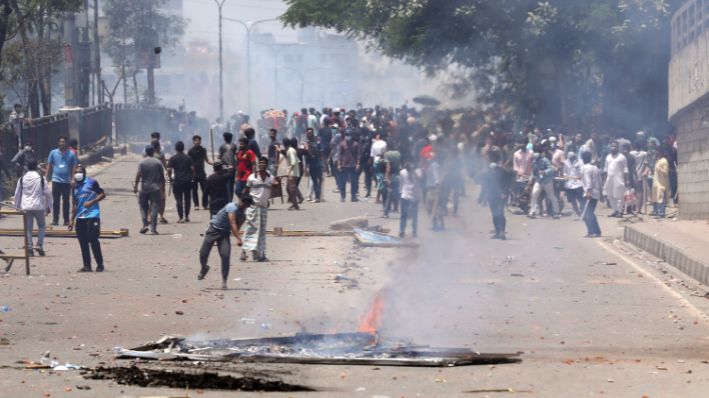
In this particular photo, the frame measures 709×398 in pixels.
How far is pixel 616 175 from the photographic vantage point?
22.9 metres

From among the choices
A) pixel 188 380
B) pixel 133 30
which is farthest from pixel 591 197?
pixel 133 30

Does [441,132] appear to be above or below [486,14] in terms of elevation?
below

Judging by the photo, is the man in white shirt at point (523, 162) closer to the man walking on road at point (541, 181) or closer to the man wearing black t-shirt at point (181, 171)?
the man walking on road at point (541, 181)

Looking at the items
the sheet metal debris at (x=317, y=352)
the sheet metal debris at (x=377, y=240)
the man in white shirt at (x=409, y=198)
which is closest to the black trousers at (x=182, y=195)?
the sheet metal debris at (x=377, y=240)

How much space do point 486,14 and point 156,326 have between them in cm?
1049

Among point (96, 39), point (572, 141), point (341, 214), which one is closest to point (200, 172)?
point (341, 214)

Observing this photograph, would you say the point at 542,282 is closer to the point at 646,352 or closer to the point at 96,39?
the point at 646,352

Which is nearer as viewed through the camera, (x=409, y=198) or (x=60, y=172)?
(x=409, y=198)

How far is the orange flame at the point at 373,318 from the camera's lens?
10.5 meters

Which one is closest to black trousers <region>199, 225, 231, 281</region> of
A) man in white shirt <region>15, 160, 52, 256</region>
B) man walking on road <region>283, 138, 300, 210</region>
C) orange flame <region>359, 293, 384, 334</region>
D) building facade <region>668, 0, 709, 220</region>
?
orange flame <region>359, 293, 384, 334</region>

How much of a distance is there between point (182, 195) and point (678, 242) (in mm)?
8585

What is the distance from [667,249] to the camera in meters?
16.8

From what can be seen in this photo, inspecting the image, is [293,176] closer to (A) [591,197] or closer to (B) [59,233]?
(B) [59,233]

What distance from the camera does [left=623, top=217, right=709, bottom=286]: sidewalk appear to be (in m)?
15.1
